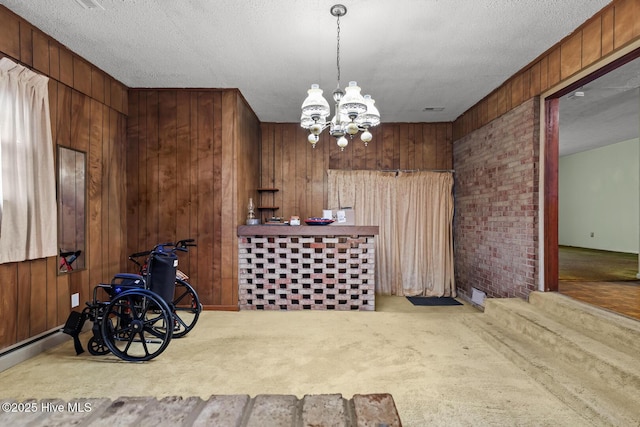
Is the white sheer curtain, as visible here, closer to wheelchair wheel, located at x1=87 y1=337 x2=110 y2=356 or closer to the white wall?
wheelchair wheel, located at x1=87 y1=337 x2=110 y2=356

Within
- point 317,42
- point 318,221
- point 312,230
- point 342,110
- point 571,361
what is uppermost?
point 317,42

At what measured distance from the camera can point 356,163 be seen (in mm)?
5652

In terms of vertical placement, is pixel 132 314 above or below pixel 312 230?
below

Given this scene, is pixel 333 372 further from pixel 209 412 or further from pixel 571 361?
pixel 571 361

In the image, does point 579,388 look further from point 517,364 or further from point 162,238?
point 162,238

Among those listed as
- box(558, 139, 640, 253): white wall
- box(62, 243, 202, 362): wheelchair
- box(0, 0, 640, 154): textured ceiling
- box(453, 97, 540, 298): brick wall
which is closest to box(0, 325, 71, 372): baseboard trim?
box(62, 243, 202, 362): wheelchair

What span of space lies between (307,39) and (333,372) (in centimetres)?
285

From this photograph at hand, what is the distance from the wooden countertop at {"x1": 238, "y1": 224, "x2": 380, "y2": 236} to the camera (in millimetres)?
4215

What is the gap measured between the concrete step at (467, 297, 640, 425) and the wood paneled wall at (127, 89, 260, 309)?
3053mm

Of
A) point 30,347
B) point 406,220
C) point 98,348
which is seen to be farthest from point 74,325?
point 406,220

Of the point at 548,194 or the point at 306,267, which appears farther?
the point at 306,267

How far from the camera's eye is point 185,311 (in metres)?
3.84

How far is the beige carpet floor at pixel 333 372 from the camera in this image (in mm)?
2074

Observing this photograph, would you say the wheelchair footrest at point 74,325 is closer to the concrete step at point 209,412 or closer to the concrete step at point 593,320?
the concrete step at point 209,412
